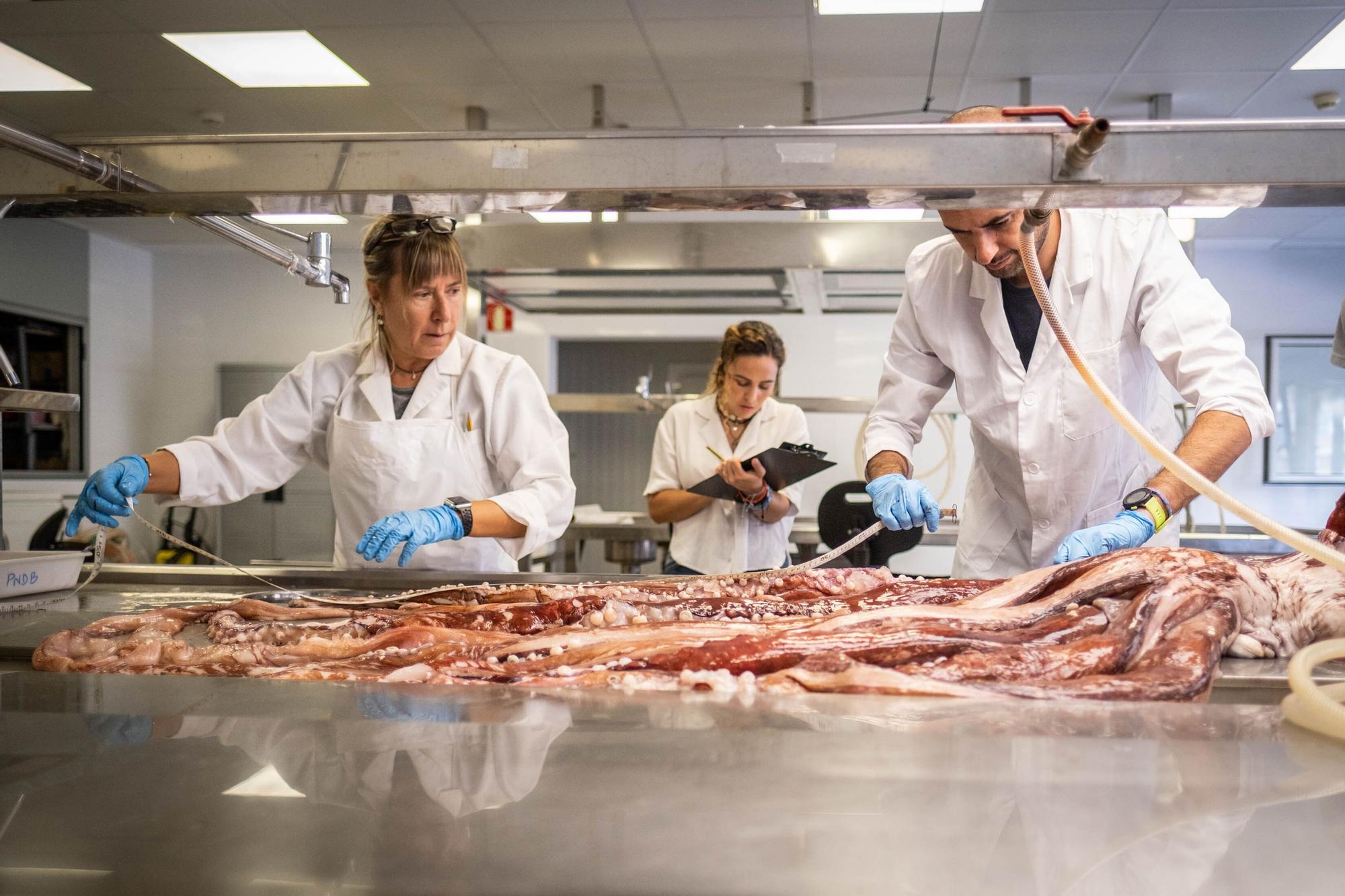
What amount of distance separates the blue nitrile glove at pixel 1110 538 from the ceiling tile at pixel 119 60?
15.7ft

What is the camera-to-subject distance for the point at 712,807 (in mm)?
774

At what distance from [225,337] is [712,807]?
345 inches

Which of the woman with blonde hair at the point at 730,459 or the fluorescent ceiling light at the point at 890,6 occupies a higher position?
the fluorescent ceiling light at the point at 890,6

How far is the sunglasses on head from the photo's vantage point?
Answer: 4.83ft

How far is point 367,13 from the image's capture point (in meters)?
4.11

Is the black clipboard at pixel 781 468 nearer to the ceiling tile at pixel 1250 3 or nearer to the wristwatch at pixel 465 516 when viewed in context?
the wristwatch at pixel 465 516

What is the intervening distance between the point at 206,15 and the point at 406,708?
14.2 ft

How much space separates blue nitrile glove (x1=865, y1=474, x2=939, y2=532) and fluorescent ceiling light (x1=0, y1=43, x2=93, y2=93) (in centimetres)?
502

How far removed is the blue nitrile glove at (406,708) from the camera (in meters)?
1.00

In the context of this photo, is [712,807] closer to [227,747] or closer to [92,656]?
[227,747]

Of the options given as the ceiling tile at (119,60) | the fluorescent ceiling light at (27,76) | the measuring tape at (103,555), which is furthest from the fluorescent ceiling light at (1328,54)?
the fluorescent ceiling light at (27,76)

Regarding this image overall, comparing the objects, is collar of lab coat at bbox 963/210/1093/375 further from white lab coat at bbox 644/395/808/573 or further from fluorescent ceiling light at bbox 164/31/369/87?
fluorescent ceiling light at bbox 164/31/369/87

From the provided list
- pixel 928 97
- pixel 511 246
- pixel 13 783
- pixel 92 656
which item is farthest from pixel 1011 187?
pixel 928 97

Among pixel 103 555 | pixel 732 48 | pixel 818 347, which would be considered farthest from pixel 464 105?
pixel 103 555
